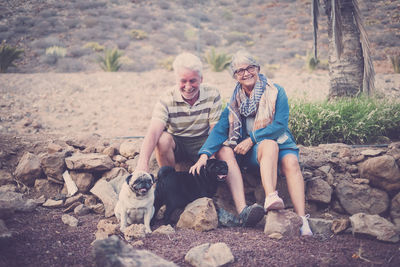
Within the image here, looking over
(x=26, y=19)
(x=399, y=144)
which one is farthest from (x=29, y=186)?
(x=26, y=19)

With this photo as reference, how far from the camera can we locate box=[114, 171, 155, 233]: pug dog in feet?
9.37

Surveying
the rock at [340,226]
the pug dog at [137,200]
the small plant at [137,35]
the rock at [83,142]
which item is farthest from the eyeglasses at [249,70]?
the small plant at [137,35]

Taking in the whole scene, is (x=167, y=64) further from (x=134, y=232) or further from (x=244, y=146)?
(x=134, y=232)

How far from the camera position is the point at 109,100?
9.04m

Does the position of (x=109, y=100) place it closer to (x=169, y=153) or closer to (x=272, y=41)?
(x=169, y=153)

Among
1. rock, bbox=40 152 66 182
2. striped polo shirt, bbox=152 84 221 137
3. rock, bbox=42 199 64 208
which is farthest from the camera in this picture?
rock, bbox=40 152 66 182

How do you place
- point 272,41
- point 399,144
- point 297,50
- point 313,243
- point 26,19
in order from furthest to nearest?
point 272,41, point 297,50, point 26,19, point 399,144, point 313,243

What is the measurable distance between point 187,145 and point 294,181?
4.11 feet

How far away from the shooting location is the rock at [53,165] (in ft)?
13.0

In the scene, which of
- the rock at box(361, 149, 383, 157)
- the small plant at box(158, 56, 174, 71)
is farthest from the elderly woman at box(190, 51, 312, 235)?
the small plant at box(158, 56, 174, 71)

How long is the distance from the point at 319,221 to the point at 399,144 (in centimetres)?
180

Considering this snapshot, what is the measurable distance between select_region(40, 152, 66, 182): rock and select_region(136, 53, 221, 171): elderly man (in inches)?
53.9

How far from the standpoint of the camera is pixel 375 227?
2709 millimetres

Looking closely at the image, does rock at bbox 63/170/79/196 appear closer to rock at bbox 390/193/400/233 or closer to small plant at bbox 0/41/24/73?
rock at bbox 390/193/400/233
